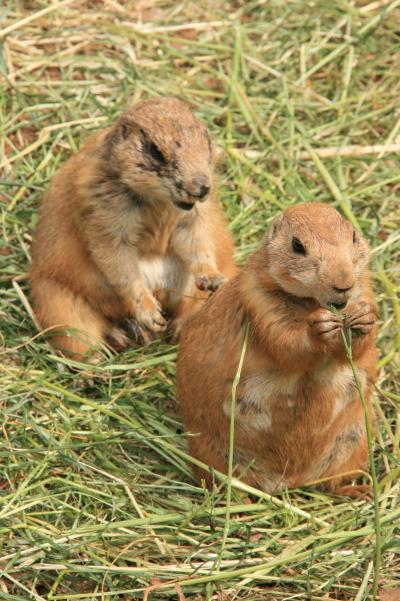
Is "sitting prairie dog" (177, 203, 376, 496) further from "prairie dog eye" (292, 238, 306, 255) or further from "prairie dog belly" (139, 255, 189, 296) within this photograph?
"prairie dog belly" (139, 255, 189, 296)

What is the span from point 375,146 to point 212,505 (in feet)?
13.6

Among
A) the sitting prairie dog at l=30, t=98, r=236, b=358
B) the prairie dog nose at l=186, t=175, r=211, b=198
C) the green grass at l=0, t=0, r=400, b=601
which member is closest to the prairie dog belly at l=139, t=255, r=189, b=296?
the sitting prairie dog at l=30, t=98, r=236, b=358

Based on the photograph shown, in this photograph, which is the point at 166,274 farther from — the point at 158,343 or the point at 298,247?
the point at 298,247

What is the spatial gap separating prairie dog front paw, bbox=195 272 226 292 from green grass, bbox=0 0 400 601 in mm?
551

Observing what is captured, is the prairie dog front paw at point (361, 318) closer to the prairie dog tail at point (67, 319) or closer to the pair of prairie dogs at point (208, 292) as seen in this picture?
the pair of prairie dogs at point (208, 292)

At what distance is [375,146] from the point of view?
9.49 meters

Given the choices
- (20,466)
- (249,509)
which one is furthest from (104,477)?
(249,509)

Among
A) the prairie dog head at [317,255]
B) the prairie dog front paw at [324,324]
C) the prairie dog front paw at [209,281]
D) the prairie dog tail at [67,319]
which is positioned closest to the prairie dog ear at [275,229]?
the prairie dog head at [317,255]

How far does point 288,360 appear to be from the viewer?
20.0 feet

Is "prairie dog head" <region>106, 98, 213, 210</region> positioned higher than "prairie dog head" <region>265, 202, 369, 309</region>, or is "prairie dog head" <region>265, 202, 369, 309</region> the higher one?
"prairie dog head" <region>265, 202, 369, 309</region>

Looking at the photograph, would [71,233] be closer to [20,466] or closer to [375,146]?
[20,466]

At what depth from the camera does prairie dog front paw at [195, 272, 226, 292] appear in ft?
25.6

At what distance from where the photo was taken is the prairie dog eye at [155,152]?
7.36m

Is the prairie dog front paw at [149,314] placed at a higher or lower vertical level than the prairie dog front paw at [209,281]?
lower
